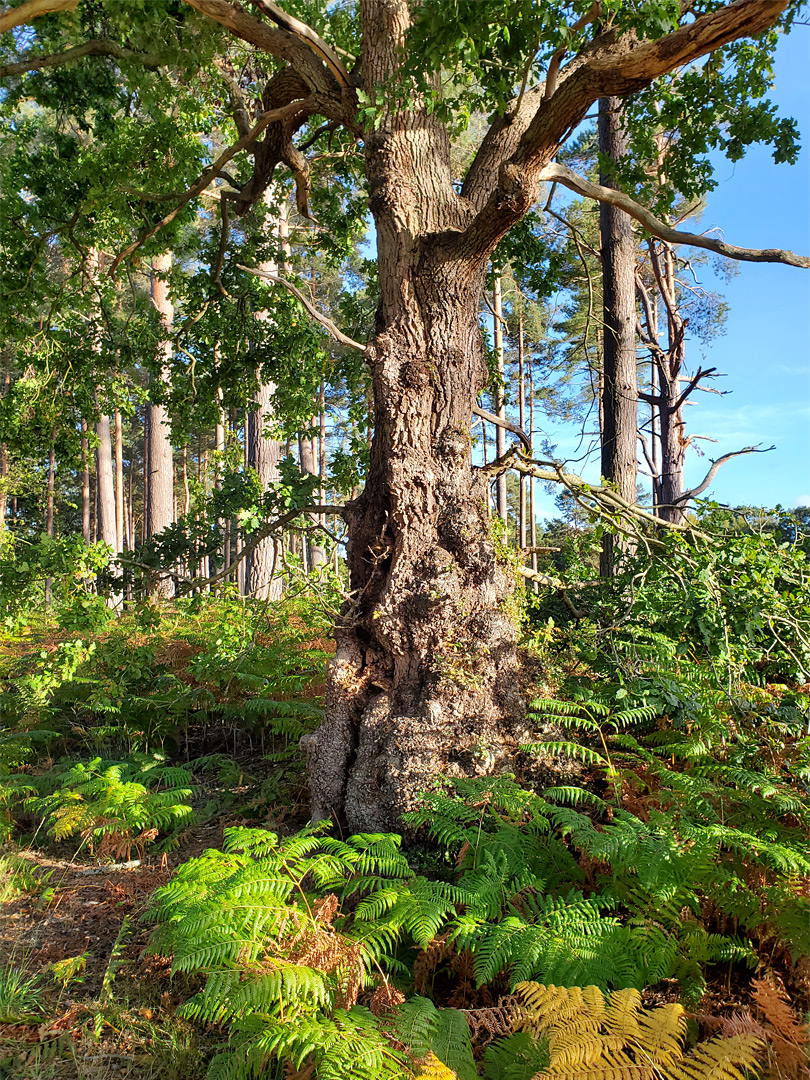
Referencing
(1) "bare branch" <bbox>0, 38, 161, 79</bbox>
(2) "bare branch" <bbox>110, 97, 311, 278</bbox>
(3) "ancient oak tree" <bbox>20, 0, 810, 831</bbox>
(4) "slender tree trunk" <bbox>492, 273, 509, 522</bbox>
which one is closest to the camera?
(3) "ancient oak tree" <bbox>20, 0, 810, 831</bbox>

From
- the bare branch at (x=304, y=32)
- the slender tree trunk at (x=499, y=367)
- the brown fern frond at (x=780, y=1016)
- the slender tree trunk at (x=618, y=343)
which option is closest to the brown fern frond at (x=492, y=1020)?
the brown fern frond at (x=780, y=1016)

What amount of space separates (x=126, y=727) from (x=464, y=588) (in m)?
3.34

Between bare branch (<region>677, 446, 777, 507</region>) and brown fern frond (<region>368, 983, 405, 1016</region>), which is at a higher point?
bare branch (<region>677, 446, 777, 507</region>)

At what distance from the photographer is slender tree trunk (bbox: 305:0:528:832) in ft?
12.5

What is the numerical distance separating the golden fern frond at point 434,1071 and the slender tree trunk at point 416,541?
175cm

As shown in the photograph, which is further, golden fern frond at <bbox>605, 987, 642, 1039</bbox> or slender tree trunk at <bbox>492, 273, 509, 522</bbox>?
slender tree trunk at <bbox>492, 273, 509, 522</bbox>

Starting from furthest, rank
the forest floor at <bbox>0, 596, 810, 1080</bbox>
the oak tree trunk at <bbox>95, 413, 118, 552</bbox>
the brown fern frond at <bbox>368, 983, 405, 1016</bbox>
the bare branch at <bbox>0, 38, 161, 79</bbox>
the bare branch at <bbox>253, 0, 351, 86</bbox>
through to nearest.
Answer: the oak tree trunk at <bbox>95, 413, 118, 552</bbox>
the bare branch at <bbox>0, 38, 161, 79</bbox>
the bare branch at <bbox>253, 0, 351, 86</bbox>
the forest floor at <bbox>0, 596, 810, 1080</bbox>
the brown fern frond at <bbox>368, 983, 405, 1016</bbox>

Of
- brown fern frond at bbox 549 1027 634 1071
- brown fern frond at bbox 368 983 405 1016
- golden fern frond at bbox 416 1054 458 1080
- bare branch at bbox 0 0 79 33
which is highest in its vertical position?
bare branch at bbox 0 0 79 33

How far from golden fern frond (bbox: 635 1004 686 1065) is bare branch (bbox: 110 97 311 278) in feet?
18.5

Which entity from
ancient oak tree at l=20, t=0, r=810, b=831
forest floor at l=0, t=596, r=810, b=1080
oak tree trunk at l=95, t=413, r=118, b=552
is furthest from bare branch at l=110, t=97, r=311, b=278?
oak tree trunk at l=95, t=413, r=118, b=552

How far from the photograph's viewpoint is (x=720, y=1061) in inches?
70.5

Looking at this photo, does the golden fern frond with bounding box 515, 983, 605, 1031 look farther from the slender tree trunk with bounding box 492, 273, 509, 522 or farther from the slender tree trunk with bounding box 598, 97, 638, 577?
the slender tree trunk with bounding box 598, 97, 638, 577

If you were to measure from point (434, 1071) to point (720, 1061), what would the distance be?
31.0 inches

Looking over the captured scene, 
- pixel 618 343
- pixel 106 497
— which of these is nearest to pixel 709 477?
pixel 618 343
